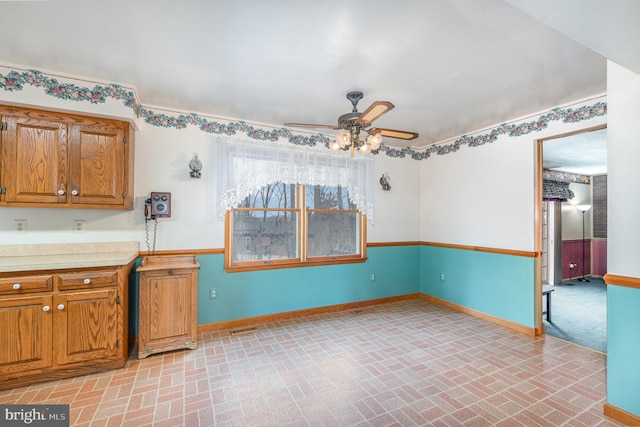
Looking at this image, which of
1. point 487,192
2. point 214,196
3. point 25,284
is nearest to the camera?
point 25,284

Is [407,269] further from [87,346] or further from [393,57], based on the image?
[87,346]

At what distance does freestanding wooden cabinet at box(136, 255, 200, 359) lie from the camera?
2.72 meters

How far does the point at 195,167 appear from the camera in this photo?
128 inches

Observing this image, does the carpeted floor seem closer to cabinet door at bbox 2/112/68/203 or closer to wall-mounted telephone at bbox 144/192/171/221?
wall-mounted telephone at bbox 144/192/171/221

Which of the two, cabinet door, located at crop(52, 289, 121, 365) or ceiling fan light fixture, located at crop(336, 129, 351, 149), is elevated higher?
ceiling fan light fixture, located at crop(336, 129, 351, 149)

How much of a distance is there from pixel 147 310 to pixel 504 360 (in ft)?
11.1

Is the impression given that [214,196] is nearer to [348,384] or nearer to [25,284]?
[25,284]

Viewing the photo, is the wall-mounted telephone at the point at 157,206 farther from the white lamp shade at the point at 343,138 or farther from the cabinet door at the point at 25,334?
the white lamp shade at the point at 343,138

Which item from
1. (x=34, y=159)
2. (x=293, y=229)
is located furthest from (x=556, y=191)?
(x=34, y=159)

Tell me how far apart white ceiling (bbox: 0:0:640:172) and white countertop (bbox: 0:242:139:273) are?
1564 mm

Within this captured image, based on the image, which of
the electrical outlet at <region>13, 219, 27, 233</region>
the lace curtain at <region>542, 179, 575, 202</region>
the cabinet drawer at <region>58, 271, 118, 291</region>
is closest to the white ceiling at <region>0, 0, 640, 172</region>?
the electrical outlet at <region>13, 219, 27, 233</region>

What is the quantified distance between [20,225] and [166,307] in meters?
1.50

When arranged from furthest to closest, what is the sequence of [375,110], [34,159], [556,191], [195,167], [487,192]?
1. [556,191]
2. [487,192]
3. [195,167]
4. [34,159]
5. [375,110]

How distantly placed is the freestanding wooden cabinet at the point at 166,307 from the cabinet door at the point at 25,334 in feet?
A: 2.08
